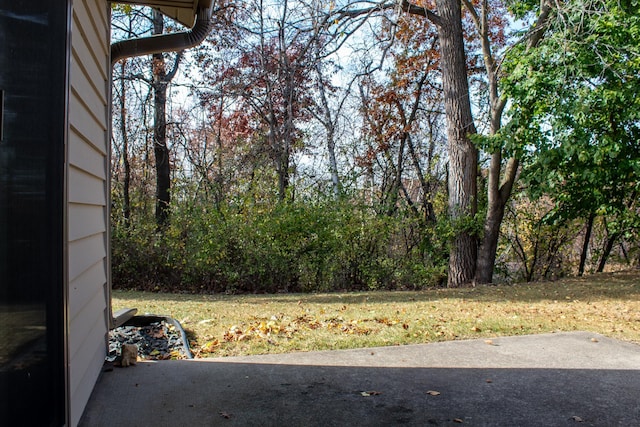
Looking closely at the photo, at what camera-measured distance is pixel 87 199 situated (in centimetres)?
302

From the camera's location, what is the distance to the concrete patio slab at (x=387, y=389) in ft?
9.25

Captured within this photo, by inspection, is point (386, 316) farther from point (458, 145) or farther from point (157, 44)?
point (458, 145)

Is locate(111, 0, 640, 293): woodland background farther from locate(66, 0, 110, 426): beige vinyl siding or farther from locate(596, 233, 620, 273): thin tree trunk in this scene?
locate(66, 0, 110, 426): beige vinyl siding

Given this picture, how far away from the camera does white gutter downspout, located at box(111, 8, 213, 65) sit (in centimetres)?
428

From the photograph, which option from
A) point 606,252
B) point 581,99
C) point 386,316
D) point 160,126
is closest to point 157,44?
point 386,316

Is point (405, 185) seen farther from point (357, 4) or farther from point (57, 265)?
point (57, 265)

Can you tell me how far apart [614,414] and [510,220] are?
9108 millimetres

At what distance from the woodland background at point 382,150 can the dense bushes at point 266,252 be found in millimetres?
28

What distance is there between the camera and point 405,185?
14.1 m

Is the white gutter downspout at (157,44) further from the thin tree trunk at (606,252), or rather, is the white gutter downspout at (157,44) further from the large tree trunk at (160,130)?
the thin tree trunk at (606,252)

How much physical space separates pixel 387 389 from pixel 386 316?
2.51m

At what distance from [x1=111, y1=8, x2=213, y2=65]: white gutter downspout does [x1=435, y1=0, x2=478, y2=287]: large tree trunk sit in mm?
6625

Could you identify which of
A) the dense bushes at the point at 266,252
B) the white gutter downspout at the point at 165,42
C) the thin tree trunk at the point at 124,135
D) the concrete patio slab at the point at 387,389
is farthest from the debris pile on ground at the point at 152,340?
the thin tree trunk at the point at 124,135

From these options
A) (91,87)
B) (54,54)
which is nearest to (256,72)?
(91,87)
